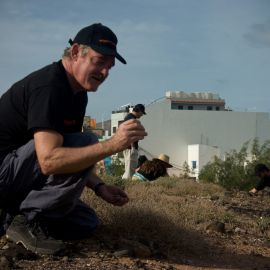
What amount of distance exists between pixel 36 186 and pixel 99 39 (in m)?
0.96

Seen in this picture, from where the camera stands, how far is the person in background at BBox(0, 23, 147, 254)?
308cm

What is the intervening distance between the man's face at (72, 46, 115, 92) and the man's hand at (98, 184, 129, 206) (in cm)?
77

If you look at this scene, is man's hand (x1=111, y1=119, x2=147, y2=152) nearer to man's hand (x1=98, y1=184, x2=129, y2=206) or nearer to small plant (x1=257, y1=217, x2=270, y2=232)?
man's hand (x1=98, y1=184, x2=129, y2=206)

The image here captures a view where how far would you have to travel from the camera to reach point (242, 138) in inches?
2007

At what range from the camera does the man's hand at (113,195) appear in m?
3.74

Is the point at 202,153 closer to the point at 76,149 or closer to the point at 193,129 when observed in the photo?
the point at 193,129

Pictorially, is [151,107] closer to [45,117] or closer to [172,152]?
[172,152]

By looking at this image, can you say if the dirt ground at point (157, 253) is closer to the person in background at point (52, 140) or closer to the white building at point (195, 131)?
the person in background at point (52, 140)

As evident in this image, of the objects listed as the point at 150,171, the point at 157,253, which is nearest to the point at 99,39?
the point at 157,253

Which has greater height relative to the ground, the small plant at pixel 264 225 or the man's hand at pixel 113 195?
the man's hand at pixel 113 195

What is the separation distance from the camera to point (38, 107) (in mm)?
3100

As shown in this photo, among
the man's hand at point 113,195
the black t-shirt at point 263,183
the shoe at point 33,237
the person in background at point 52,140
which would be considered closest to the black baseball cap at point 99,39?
the person in background at point 52,140

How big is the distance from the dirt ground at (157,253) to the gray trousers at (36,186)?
250 millimetres

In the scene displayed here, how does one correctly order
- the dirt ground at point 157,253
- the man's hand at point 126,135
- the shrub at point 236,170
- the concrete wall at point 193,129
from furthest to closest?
the concrete wall at point 193,129, the shrub at point 236,170, the dirt ground at point 157,253, the man's hand at point 126,135
